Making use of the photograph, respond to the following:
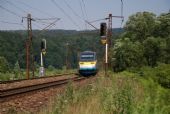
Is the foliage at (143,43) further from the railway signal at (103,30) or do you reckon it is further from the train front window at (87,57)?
the railway signal at (103,30)

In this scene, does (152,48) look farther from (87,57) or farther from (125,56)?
(87,57)

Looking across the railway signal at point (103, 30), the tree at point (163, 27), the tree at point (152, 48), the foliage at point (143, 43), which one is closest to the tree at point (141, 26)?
the foliage at point (143, 43)

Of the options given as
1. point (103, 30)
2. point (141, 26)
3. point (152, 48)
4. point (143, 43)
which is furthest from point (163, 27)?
point (103, 30)

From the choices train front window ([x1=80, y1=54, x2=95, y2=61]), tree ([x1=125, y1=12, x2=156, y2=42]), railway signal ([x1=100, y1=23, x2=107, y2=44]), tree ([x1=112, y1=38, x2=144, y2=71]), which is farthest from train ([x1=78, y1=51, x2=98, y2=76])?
tree ([x1=125, y1=12, x2=156, y2=42])

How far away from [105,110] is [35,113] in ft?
6.18

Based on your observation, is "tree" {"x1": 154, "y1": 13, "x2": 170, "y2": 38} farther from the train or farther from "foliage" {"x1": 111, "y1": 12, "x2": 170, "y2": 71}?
the train

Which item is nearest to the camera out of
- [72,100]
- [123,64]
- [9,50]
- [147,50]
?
[72,100]

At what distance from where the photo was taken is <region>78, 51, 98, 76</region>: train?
44.6m

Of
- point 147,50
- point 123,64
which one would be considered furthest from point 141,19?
point 123,64

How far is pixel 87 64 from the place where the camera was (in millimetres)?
44562

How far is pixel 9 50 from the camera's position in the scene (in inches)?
6403

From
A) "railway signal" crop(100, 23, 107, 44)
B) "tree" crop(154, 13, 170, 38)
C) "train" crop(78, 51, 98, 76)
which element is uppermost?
"tree" crop(154, 13, 170, 38)

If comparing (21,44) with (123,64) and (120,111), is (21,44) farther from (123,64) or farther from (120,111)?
(120,111)

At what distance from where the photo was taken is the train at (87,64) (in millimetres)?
44562
